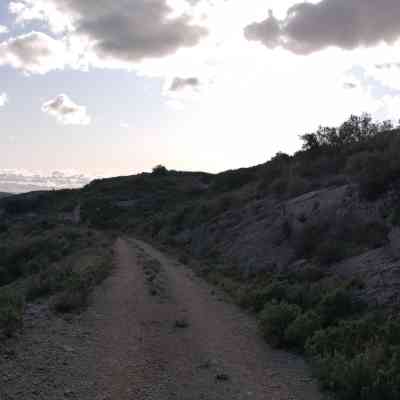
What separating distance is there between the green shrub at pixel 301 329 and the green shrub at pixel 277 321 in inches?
7.7

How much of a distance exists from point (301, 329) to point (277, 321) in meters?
0.78

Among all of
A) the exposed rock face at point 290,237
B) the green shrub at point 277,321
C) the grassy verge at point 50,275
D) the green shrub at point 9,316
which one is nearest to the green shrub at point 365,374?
the green shrub at point 277,321

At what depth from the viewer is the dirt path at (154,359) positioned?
23.8 feet

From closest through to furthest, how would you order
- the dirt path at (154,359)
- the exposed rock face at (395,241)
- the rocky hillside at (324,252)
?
the dirt path at (154,359) → the rocky hillside at (324,252) → the exposed rock face at (395,241)

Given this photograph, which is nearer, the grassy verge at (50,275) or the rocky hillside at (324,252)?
the rocky hillside at (324,252)

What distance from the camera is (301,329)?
10180mm

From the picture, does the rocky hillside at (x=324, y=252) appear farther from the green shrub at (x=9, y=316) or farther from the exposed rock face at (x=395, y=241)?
the green shrub at (x=9, y=316)

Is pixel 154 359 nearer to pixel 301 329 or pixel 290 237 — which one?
pixel 301 329

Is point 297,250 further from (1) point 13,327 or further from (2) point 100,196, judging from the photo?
(2) point 100,196

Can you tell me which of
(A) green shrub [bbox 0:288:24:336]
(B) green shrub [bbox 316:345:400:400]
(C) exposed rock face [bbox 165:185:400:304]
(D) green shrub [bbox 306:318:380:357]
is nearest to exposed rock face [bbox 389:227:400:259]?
(C) exposed rock face [bbox 165:185:400:304]

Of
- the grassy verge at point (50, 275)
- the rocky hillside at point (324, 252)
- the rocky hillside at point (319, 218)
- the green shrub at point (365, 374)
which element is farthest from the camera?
the rocky hillside at point (319, 218)

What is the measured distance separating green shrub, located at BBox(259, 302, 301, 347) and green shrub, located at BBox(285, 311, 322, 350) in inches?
7.7

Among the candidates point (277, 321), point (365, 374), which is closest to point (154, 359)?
point (277, 321)

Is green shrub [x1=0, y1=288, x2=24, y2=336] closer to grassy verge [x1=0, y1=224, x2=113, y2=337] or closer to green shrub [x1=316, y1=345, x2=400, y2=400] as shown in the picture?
grassy verge [x1=0, y1=224, x2=113, y2=337]
